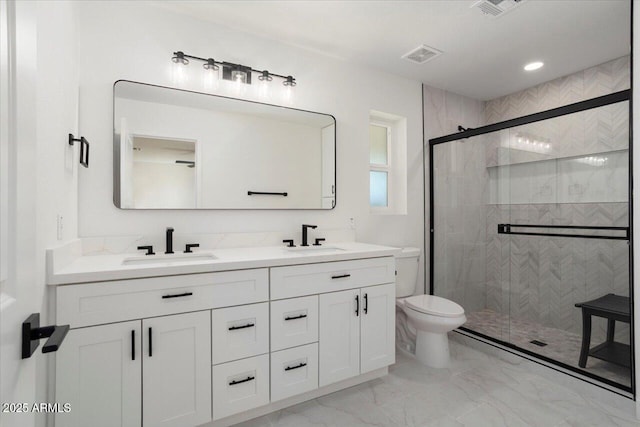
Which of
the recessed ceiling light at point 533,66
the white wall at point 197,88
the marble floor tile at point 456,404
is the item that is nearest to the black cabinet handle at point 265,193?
the white wall at point 197,88

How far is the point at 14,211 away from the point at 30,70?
12.0 inches

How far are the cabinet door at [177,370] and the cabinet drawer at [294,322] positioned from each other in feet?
1.16

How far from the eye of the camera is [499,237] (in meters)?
2.74

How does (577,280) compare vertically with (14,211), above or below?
below

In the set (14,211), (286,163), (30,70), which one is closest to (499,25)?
(286,163)

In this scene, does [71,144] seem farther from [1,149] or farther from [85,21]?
[1,149]

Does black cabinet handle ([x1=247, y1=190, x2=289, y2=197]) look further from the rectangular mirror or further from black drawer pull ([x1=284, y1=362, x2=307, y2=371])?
black drawer pull ([x1=284, y1=362, x2=307, y2=371])

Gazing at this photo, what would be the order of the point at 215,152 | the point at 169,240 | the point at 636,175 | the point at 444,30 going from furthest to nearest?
the point at 444,30 → the point at 215,152 → the point at 169,240 → the point at 636,175

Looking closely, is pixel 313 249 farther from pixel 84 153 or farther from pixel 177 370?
pixel 84 153

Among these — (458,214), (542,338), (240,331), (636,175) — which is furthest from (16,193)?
(542,338)

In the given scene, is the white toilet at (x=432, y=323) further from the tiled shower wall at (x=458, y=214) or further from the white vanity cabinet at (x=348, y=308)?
the tiled shower wall at (x=458, y=214)

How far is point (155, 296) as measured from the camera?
1451 millimetres

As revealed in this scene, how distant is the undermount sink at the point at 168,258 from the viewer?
1679mm

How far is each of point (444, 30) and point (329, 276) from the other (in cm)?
188
